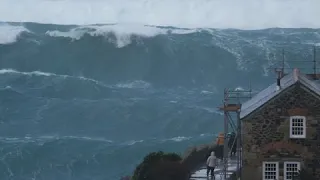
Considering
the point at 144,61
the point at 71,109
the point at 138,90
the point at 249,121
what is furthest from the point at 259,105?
the point at 144,61

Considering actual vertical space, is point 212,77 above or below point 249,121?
above

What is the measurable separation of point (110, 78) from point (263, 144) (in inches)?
1957

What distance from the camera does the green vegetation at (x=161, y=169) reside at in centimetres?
2462

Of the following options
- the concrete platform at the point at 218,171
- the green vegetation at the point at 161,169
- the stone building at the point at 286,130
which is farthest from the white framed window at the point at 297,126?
the green vegetation at the point at 161,169

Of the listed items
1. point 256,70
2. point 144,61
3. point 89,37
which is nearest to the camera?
point 256,70

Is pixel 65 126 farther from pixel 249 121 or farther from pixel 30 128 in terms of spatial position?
pixel 249 121

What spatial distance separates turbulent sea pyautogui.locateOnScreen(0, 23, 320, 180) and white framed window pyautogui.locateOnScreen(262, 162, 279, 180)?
16.8m

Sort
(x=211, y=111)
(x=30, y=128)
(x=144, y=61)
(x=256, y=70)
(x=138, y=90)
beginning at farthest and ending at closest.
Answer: (x=144, y=61), (x=256, y=70), (x=138, y=90), (x=211, y=111), (x=30, y=128)

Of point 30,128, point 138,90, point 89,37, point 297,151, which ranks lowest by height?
point 297,151

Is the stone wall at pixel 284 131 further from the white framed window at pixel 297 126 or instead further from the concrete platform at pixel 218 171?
the concrete platform at pixel 218 171

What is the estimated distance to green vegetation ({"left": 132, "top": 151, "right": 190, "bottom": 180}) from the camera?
2462 centimetres

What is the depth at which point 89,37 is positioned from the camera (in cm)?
8688

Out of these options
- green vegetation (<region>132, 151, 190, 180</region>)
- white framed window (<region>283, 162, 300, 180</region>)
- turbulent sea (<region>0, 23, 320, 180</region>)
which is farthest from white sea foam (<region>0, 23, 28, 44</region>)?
white framed window (<region>283, 162, 300, 180</region>)

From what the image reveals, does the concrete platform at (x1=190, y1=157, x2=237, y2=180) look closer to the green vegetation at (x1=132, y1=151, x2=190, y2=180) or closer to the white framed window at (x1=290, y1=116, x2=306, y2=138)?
the green vegetation at (x1=132, y1=151, x2=190, y2=180)
